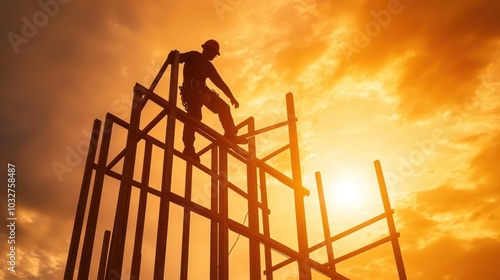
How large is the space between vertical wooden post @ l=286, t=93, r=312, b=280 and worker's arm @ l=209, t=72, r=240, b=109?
3.69 feet

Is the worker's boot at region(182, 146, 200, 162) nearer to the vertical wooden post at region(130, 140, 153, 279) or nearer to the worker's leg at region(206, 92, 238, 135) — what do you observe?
the vertical wooden post at region(130, 140, 153, 279)

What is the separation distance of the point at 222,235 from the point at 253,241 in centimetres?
111

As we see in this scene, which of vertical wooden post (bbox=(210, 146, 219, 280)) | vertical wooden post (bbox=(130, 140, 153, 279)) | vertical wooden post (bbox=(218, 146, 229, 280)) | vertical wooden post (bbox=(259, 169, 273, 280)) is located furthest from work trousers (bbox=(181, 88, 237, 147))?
vertical wooden post (bbox=(259, 169, 273, 280))

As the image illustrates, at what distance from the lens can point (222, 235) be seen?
5973mm

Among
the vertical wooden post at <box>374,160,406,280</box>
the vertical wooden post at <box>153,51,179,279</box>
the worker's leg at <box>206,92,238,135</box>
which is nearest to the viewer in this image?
the vertical wooden post at <box>153,51,179,279</box>

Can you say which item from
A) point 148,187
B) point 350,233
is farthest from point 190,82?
point 350,233

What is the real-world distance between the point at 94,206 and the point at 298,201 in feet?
11.1

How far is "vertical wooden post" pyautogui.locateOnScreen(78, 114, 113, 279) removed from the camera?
5946mm

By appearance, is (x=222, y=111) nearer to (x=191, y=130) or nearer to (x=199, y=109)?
(x=199, y=109)

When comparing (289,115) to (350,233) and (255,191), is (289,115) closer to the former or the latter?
(255,191)

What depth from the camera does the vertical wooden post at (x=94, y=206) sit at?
19.5ft

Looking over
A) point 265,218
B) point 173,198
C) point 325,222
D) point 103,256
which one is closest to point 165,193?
point 173,198

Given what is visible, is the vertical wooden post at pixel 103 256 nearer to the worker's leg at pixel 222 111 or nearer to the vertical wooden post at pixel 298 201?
the worker's leg at pixel 222 111

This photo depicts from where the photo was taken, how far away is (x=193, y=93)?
706 cm
